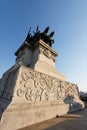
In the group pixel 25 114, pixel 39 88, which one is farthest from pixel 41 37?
pixel 25 114

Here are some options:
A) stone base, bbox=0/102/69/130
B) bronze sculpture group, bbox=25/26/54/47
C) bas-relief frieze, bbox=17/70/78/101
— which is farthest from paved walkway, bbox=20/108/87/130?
bronze sculpture group, bbox=25/26/54/47

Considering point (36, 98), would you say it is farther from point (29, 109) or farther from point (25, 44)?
point (25, 44)

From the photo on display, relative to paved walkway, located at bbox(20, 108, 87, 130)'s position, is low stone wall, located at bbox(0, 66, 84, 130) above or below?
above

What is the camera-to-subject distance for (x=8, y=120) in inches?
Result: 110

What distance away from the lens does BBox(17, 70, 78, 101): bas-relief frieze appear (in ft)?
13.0

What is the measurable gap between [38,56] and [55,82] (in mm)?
2570

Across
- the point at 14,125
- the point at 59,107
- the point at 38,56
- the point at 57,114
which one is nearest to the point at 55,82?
the point at 59,107

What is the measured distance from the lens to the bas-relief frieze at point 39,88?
3.95 meters

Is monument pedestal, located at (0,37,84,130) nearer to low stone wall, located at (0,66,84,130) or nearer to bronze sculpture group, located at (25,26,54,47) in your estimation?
low stone wall, located at (0,66,84,130)

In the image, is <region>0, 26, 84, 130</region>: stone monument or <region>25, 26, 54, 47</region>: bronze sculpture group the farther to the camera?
<region>25, 26, 54, 47</region>: bronze sculpture group

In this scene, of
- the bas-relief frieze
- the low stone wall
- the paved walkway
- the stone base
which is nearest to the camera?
the stone base

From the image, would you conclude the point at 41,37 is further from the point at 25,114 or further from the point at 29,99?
the point at 25,114

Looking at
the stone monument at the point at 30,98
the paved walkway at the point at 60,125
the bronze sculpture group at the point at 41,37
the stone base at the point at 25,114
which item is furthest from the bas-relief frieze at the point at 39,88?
the bronze sculpture group at the point at 41,37

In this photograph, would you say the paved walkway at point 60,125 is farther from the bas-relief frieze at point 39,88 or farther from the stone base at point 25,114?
the bas-relief frieze at point 39,88
